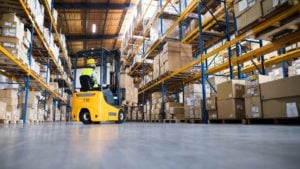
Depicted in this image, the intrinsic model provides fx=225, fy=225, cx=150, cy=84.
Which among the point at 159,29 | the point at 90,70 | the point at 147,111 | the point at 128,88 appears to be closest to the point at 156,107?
the point at 147,111

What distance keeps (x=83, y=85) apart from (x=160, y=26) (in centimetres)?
427

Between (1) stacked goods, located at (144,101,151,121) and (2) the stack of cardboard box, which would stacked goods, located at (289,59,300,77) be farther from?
(1) stacked goods, located at (144,101,151,121)

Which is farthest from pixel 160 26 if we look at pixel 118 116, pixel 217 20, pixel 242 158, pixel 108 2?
pixel 242 158

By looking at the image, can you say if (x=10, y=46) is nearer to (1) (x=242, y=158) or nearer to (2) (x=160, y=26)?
(2) (x=160, y=26)

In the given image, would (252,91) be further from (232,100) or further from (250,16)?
(250,16)

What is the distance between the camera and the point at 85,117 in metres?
6.31

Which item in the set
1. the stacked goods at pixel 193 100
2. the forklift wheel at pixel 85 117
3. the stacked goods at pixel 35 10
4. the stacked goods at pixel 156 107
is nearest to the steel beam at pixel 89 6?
the stacked goods at pixel 35 10

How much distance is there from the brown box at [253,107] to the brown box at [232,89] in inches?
14.9

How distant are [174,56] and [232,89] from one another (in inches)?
112

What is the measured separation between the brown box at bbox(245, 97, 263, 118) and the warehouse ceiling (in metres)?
10.3

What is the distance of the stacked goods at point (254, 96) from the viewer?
15.0 ft

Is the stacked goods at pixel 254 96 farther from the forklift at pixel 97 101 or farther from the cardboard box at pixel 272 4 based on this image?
the forklift at pixel 97 101

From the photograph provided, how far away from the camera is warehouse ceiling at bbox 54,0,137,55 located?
41.7 feet

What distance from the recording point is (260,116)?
4.50 meters
